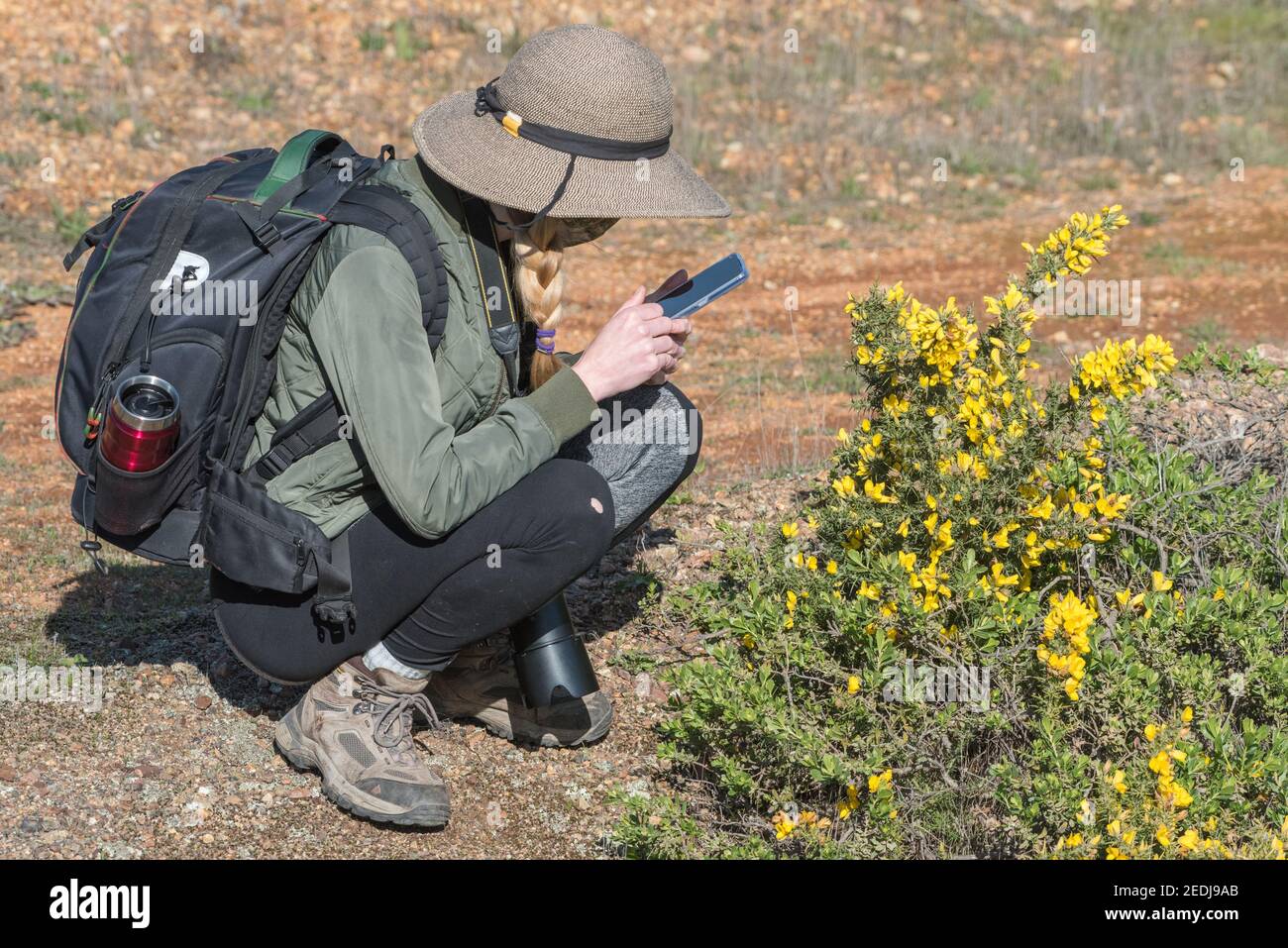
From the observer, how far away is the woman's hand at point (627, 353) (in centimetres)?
274

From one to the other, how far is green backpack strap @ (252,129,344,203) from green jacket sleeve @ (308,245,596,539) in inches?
10.7

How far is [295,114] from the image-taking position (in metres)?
10.2

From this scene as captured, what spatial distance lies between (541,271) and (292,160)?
0.51 metres

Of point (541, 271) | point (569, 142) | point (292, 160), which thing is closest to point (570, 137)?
point (569, 142)

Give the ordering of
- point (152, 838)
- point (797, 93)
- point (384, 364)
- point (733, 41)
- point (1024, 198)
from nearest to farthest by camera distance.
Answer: point (384, 364) → point (152, 838) → point (1024, 198) → point (797, 93) → point (733, 41)

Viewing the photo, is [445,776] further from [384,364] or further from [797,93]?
[797,93]

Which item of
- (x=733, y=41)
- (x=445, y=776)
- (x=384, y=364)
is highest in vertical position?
(x=384, y=364)

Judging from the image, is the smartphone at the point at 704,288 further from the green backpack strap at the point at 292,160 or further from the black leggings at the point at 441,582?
the green backpack strap at the point at 292,160

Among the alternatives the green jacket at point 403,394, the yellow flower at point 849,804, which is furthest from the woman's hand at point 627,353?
the yellow flower at point 849,804

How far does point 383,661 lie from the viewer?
115 inches

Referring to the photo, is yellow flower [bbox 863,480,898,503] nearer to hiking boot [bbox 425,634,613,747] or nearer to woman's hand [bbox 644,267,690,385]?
woman's hand [bbox 644,267,690,385]

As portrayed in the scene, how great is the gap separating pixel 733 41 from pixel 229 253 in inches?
396

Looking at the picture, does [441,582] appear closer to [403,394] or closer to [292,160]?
[403,394]
